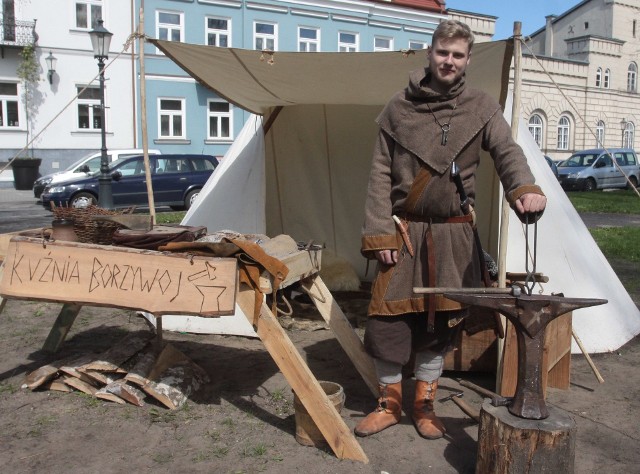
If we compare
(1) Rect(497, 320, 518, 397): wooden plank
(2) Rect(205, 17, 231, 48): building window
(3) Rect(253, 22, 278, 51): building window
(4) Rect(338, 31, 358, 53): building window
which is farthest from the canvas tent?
(4) Rect(338, 31, 358, 53): building window

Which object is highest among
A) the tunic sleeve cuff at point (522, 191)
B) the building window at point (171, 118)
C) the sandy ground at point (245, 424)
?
the building window at point (171, 118)

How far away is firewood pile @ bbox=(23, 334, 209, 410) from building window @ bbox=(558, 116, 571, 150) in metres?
31.0

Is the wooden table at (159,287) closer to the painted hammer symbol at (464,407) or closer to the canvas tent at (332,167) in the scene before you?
the painted hammer symbol at (464,407)

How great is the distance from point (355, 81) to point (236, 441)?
2.27 m

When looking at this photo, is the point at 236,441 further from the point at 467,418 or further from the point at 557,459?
the point at 557,459

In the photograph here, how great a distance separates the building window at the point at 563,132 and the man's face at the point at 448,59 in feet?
102

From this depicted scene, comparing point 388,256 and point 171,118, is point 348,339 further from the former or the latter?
point 171,118

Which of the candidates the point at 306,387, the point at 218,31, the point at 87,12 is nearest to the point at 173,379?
the point at 306,387

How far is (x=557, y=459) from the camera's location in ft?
7.59

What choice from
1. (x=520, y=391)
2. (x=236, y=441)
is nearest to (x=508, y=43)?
(x=520, y=391)

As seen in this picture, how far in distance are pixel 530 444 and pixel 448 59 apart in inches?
58.4

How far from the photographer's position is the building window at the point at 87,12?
64.5ft

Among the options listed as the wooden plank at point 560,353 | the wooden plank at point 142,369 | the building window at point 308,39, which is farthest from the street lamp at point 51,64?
the wooden plank at point 560,353

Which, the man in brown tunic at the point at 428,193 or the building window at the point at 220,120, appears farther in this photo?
the building window at the point at 220,120
